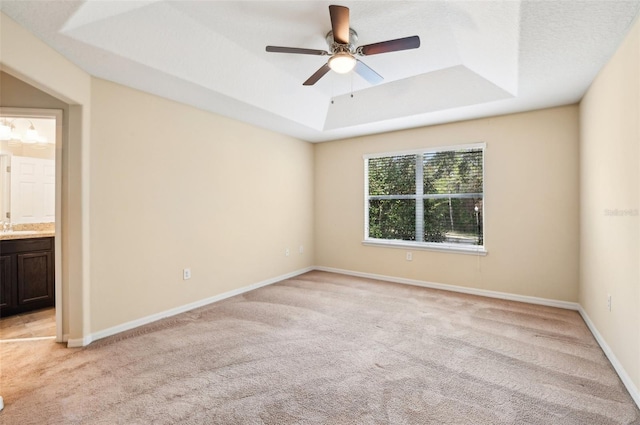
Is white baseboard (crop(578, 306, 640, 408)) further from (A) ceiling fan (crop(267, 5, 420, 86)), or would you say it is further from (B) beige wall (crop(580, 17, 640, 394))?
(A) ceiling fan (crop(267, 5, 420, 86))

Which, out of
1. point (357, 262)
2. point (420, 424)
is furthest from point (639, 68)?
point (357, 262)

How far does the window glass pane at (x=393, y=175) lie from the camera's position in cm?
454

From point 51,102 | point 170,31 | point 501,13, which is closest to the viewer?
point 501,13

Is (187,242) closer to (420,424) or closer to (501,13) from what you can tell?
(420,424)

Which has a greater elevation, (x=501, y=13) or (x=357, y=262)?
(x=501, y=13)

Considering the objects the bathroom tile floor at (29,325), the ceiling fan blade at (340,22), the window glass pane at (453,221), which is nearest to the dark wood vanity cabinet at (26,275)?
the bathroom tile floor at (29,325)

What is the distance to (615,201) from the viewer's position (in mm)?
2256

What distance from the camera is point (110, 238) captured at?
277cm

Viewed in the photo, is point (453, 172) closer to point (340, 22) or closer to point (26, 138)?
point (340, 22)

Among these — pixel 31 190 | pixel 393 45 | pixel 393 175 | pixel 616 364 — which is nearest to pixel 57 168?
pixel 31 190

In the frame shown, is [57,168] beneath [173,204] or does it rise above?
above

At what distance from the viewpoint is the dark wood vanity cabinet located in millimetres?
3215

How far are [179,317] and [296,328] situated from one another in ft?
4.50

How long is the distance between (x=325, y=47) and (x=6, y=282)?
4366 millimetres
